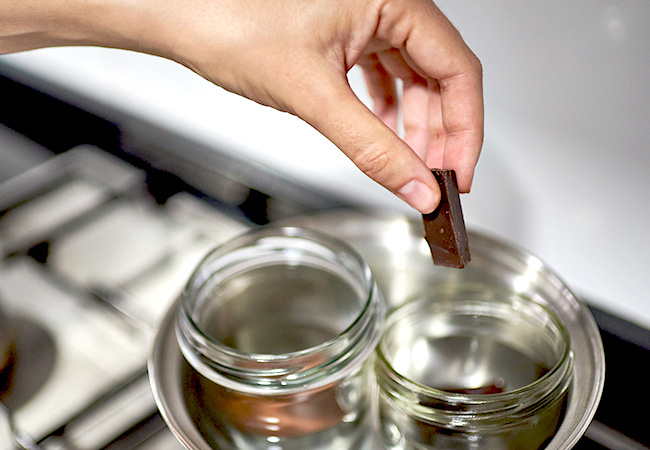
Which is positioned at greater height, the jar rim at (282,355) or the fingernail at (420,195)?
the fingernail at (420,195)

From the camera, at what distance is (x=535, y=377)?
0.39 metres

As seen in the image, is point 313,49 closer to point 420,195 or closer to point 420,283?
point 420,195

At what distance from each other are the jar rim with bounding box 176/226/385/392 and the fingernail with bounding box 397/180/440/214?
74 millimetres

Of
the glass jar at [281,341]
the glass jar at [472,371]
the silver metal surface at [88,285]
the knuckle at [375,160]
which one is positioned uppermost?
the knuckle at [375,160]

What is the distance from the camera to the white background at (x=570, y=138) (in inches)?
17.1

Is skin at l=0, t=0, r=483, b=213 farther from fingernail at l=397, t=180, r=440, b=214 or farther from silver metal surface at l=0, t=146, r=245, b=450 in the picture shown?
silver metal surface at l=0, t=146, r=245, b=450

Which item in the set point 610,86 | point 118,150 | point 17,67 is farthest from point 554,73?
point 17,67

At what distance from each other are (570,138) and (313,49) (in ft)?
0.73

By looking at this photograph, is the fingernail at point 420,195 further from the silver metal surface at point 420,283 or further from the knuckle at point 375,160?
the silver metal surface at point 420,283

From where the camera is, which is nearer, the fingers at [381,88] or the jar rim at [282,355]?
the jar rim at [282,355]

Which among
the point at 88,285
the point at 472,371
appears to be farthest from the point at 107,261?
the point at 472,371

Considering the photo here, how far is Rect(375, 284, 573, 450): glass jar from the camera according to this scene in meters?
0.36

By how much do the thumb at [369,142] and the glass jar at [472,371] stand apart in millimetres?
102

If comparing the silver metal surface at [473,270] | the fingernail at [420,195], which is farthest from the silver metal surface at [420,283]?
the fingernail at [420,195]
